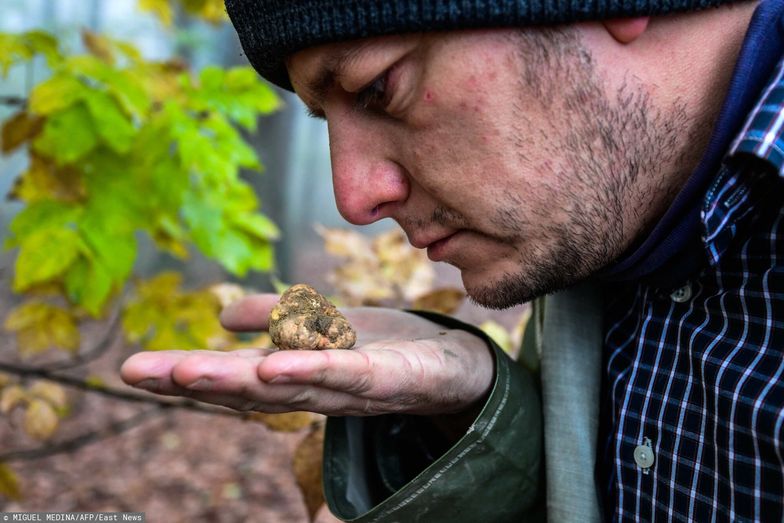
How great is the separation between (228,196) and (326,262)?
8696mm

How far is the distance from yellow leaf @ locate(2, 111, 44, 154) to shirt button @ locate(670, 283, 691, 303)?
6.65 ft

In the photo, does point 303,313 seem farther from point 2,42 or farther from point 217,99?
point 2,42

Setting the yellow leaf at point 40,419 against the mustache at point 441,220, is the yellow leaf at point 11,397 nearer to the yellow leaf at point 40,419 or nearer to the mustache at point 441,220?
the yellow leaf at point 40,419

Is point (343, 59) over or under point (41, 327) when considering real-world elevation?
over

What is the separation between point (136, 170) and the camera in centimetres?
224

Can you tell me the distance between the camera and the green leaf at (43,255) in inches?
Result: 81.7

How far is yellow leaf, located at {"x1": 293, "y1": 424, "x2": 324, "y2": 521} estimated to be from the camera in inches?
69.3

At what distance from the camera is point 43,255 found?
2.10 meters

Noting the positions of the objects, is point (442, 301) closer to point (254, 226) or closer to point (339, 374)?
point (254, 226)

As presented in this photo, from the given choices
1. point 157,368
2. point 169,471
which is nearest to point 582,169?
point 157,368

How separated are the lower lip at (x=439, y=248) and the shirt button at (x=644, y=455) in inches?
22.9

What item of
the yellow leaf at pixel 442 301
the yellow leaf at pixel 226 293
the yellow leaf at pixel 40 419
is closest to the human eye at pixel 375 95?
the yellow leaf at pixel 442 301

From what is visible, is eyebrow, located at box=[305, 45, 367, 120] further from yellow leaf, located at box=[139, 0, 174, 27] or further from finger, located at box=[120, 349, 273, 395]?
yellow leaf, located at box=[139, 0, 174, 27]

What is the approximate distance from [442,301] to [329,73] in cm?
92
